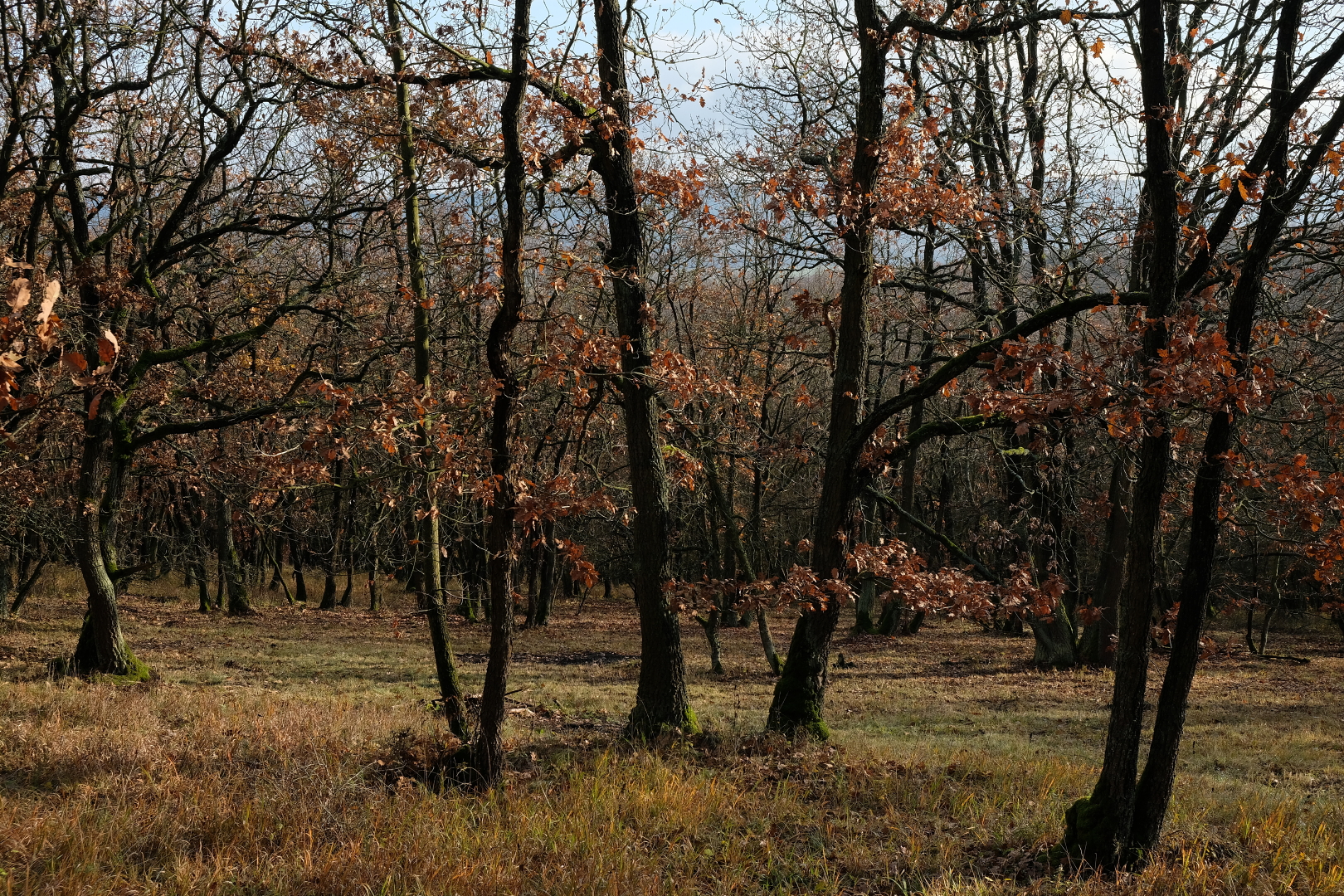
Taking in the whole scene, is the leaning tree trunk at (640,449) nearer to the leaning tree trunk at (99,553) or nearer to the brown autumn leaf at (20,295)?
the brown autumn leaf at (20,295)

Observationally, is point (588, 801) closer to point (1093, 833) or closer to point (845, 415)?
point (1093, 833)

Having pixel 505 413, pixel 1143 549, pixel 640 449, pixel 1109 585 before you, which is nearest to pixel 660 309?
pixel 640 449

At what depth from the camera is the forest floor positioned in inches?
211

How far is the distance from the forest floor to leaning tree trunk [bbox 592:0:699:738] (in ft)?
1.87

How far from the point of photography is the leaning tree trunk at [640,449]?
9492 mm

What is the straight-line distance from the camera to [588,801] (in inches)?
264

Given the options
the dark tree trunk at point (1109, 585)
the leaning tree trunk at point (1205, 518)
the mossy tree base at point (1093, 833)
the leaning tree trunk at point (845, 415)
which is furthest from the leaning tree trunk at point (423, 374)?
the dark tree trunk at point (1109, 585)

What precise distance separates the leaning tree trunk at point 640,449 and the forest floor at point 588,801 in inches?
22.5

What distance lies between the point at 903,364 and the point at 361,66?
6.87 m

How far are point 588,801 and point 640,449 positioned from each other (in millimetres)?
4132

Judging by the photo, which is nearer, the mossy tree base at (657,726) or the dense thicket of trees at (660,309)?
the dense thicket of trees at (660,309)

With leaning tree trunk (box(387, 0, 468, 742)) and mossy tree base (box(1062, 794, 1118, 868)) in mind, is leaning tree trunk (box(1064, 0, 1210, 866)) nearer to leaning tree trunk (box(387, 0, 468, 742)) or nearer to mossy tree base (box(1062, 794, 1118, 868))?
mossy tree base (box(1062, 794, 1118, 868))

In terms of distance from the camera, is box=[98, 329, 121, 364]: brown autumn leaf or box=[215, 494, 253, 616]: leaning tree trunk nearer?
box=[98, 329, 121, 364]: brown autumn leaf

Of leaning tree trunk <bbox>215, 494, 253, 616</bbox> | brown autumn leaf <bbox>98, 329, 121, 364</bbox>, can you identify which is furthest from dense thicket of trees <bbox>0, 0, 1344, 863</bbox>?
leaning tree trunk <bbox>215, 494, 253, 616</bbox>
